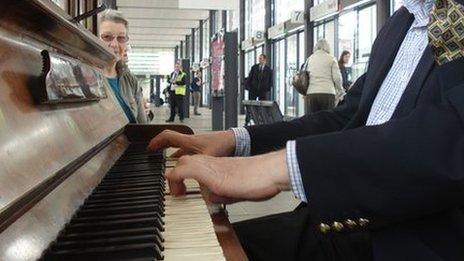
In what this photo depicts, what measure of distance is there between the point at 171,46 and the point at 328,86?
34830 millimetres

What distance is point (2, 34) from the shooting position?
98cm

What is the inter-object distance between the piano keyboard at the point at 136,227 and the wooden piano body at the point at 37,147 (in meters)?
0.02

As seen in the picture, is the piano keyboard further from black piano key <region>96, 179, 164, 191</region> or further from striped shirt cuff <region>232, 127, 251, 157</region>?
striped shirt cuff <region>232, 127, 251, 157</region>

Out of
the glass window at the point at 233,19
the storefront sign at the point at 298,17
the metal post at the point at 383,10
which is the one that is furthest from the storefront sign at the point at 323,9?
the glass window at the point at 233,19

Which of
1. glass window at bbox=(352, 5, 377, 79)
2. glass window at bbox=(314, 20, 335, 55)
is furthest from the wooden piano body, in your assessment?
glass window at bbox=(314, 20, 335, 55)

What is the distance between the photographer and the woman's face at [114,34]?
3.79m

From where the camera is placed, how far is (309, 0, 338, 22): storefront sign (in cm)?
1114

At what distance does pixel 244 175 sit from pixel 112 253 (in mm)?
315

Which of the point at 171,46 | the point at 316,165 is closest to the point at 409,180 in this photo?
the point at 316,165

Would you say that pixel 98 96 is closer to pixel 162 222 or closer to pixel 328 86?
pixel 162 222

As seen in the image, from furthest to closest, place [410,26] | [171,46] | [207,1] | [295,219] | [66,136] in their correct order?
[171,46] < [207,1] < [295,219] < [410,26] < [66,136]

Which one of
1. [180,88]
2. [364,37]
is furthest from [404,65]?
[180,88]

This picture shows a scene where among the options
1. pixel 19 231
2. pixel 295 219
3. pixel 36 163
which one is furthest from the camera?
pixel 295 219

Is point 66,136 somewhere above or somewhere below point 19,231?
above
